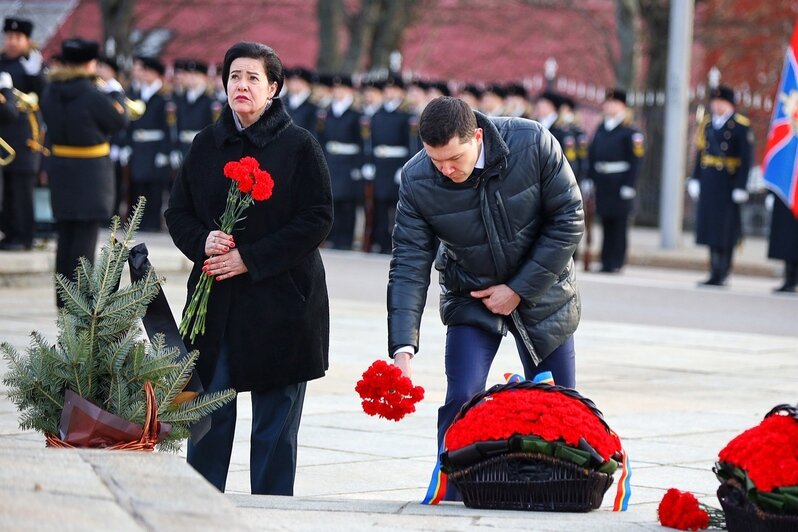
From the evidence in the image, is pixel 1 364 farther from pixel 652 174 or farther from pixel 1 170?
pixel 652 174

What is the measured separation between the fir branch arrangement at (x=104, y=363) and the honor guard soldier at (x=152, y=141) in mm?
16202

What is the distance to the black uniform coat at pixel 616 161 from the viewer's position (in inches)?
744

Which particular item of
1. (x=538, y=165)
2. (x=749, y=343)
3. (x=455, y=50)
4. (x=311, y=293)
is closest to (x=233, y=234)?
(x=311, y=293)

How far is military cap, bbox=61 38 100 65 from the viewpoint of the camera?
1170cm

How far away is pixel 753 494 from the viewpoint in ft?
16.5

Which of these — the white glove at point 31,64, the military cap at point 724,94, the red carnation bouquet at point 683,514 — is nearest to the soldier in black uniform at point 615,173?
the military cap at point 724,94

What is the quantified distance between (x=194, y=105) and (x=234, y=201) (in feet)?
52.7

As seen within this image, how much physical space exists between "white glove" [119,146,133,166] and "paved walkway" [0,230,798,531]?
7.32 metres

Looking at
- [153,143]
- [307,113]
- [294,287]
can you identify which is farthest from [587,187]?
[294,287]

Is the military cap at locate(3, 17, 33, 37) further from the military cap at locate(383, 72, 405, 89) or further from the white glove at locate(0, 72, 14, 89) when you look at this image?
the military cap at locate(383, 72, 405, 89)

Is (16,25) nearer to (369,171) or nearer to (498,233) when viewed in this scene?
(369,171)

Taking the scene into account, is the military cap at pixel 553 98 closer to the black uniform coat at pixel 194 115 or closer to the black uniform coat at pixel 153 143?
the black uniform coat at pixel 194 115

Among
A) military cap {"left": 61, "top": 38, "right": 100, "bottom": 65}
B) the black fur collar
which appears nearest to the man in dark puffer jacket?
the black fur collar

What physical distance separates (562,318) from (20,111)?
950 cm
